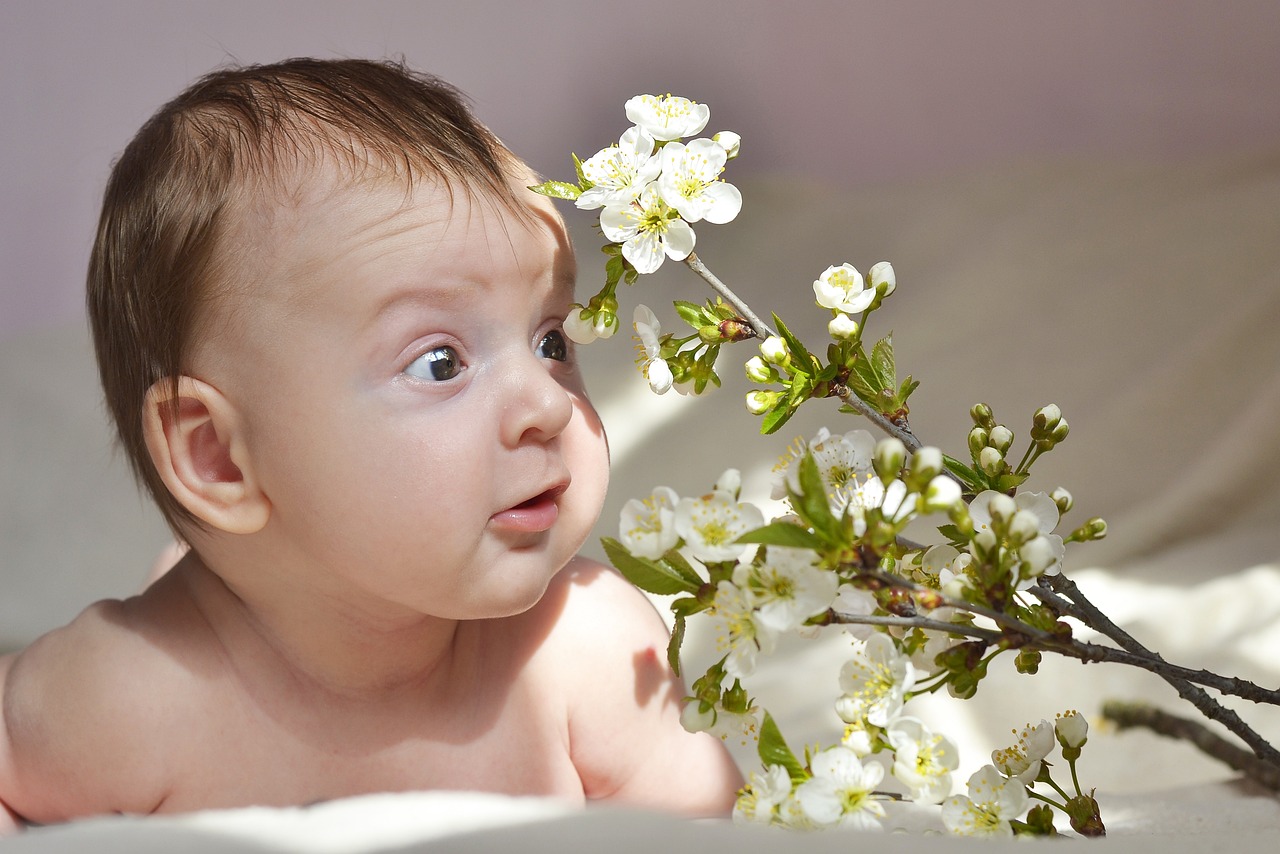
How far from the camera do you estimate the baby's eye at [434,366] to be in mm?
818

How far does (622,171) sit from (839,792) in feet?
1.28

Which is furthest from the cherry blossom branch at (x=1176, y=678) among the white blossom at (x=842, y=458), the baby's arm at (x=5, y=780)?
the baby's arm at (x=5, y=780)

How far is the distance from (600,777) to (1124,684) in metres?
0.54

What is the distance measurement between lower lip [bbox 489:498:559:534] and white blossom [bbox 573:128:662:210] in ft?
0.65

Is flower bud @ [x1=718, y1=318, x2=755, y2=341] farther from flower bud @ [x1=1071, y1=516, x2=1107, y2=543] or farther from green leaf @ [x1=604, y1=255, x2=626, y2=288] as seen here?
flower bud @ [x1=1071, y1=516, x2=1107, y2=543]

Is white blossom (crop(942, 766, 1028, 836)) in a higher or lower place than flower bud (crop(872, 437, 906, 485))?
lower

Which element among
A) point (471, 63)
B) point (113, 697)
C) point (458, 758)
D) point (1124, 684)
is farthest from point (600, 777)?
point (471, 63)

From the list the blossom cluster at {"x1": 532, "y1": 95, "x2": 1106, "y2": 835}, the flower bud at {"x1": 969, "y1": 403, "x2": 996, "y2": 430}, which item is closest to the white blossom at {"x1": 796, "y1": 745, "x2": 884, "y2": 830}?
the blossom cluster at {"x1": 532, "y1": 95, "x2": 1106, "y2": 835}

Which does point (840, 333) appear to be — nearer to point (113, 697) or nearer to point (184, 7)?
point (113, 697)

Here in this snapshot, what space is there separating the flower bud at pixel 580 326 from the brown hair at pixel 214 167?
0.10m

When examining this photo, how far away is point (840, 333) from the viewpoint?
75cm

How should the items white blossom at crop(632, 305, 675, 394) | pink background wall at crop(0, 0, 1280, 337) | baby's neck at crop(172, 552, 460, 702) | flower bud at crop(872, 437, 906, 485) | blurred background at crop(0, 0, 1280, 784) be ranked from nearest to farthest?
flower bud at crop(872, 437, 906, 485), white blossom at crop(632, 305, 675, 394), baby's neck at crop(172, 552, 460, 702), blurred background at crop(0, 0, 1280, 784), pink background wall at crop(0, 0, 1280, 337)

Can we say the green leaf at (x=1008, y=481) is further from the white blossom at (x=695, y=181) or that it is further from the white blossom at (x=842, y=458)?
the white blossom at (x=695, y=181)

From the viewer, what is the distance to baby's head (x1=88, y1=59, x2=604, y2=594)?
0.81 m
